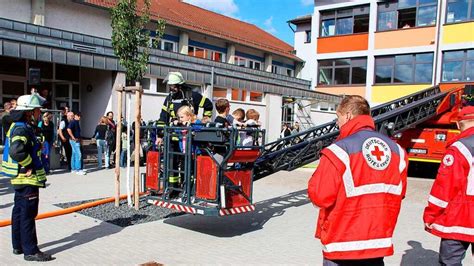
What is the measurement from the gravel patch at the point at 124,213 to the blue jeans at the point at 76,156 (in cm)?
402

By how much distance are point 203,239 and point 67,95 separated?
13.2 metres

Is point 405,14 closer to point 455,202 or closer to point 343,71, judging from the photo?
point 343,71

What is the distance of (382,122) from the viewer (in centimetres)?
893

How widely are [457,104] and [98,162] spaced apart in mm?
10858

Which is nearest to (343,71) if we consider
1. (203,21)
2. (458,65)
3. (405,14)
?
(405,14)

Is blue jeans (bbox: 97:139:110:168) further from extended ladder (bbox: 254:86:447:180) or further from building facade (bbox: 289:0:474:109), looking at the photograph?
building facade (bbox: 289:0:474:109)

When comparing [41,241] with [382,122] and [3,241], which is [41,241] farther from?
[382,122]

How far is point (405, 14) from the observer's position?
79.0 feet

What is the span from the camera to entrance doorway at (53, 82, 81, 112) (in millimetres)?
16656

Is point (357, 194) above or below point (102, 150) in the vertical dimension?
above

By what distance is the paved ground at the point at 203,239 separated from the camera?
489 centimetres

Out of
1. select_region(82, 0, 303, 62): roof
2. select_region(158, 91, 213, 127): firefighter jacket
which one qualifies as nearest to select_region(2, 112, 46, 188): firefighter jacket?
select_region(158, 91, 213, 127): firefighter jacket

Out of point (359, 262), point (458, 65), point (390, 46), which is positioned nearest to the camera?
point (359, 262)

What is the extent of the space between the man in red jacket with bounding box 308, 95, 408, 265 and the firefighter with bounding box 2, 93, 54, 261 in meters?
3.38
